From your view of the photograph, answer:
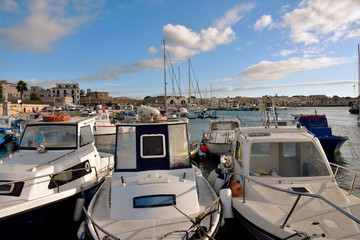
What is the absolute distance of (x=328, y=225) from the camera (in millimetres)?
4828

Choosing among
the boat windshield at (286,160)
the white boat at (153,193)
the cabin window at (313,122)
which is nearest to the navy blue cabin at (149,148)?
the white boat at (153,193)

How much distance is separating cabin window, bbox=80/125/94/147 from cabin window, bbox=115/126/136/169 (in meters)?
3.67

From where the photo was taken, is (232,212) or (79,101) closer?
(232,212)

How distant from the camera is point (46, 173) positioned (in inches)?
282

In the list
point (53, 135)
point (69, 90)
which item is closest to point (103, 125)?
point (53, 135)

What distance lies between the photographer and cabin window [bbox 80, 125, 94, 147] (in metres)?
→ 9.80

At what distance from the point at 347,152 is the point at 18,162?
78.8 feet

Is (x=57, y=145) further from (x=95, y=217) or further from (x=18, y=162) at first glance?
(x=95, y=217)

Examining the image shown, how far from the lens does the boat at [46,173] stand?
6.17 meters

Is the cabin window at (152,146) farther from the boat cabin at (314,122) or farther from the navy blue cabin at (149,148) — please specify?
the boat cabin at (314,122)

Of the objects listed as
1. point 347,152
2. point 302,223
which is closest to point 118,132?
point 302,223

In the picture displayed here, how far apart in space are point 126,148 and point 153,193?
1.77 meters

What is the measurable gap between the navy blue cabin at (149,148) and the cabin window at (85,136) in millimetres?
3696

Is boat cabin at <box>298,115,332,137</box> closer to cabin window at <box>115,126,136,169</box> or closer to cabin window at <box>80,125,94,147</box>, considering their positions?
cabin window at <box>80,125,94,147</box>
